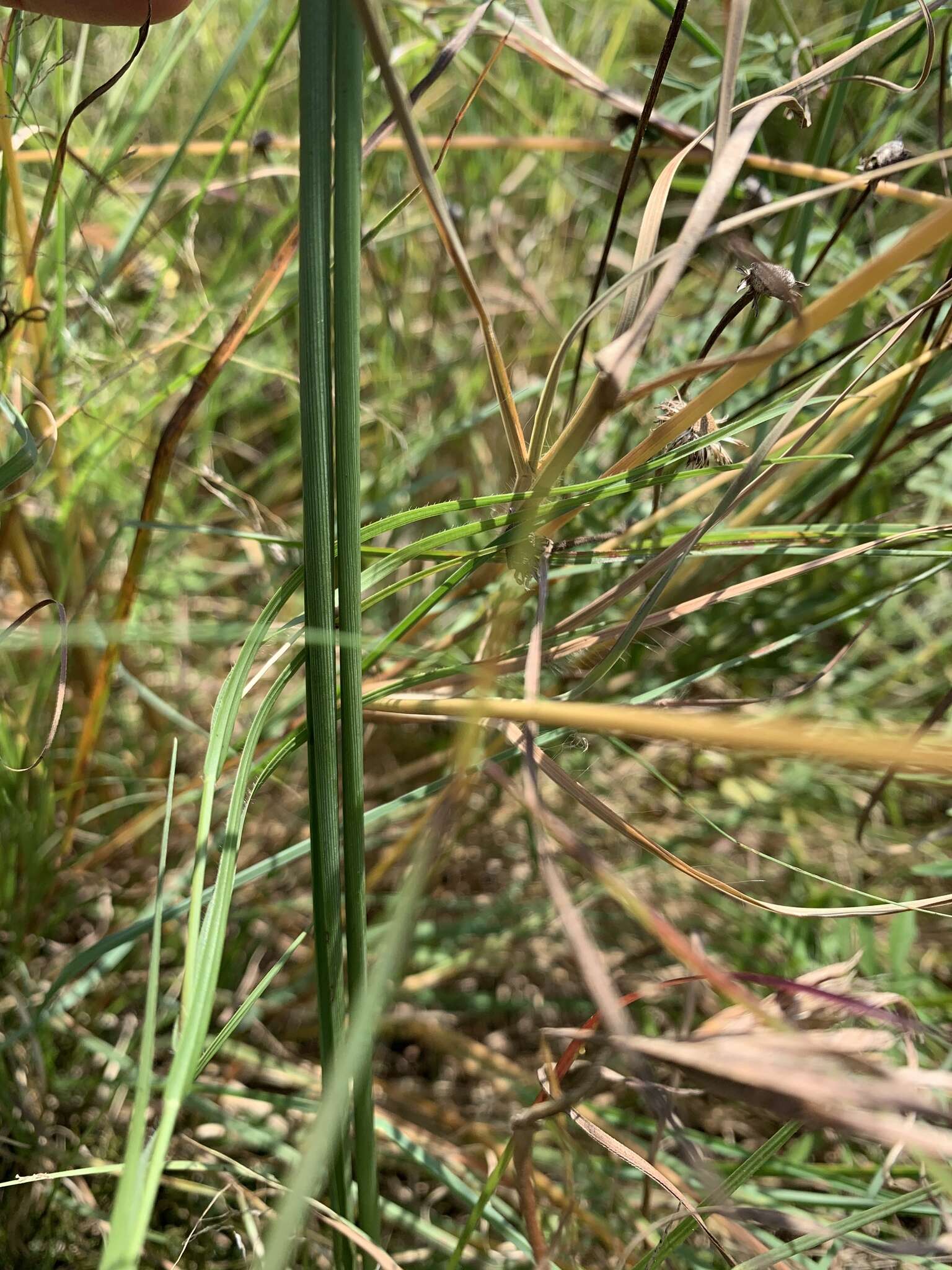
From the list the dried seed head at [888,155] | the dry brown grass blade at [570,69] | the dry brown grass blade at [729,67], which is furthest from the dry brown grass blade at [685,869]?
the dry brown grass blade at [570,69]

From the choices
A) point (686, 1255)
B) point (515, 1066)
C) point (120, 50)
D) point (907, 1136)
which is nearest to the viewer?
point (907, 1136)

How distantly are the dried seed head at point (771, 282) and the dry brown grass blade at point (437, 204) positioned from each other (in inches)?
5.3

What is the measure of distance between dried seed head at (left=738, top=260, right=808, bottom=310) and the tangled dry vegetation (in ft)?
0.17

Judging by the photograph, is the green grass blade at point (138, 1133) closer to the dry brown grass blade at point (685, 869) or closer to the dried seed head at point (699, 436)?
the dry brown grass blade at point (685, 869)

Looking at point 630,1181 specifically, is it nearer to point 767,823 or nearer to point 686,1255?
point 686,1255

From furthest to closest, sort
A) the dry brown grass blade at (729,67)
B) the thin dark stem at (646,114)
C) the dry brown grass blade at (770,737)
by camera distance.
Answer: the thin dark stem at (646,114)
the dry brown grass blade at (729,67)
the dry brown grass blade at (770,737)

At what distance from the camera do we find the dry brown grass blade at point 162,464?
0.59 meters

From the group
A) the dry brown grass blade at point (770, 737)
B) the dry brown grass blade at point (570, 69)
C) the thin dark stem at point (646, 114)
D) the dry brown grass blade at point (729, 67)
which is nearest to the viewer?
the dry brown grass blade at point (770, 737)

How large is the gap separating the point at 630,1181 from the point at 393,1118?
0.21m

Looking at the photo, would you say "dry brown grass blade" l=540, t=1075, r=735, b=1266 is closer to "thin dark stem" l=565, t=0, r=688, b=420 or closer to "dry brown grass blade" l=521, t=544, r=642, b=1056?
"dry brown grass blade" l=521, t=544, r=642, b=1056

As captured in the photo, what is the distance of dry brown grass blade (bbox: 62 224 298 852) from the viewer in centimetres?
59

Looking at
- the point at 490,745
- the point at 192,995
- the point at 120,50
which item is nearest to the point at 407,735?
the point at 490,745

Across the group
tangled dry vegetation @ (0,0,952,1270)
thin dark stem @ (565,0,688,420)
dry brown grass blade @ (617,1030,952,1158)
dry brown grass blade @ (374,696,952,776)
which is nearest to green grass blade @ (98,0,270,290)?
tangled dry vegetation @ (0,0,952,1270)

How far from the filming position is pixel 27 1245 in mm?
610
